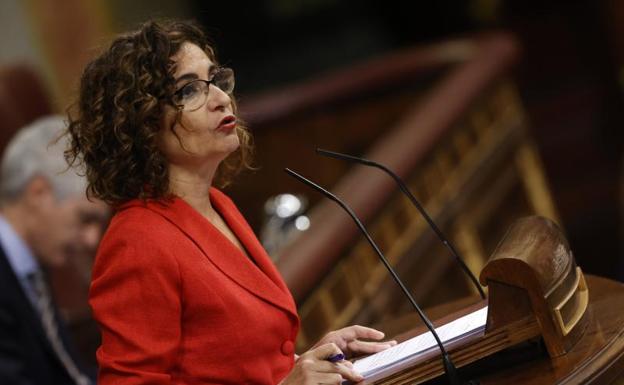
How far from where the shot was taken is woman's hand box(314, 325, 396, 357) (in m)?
1.70

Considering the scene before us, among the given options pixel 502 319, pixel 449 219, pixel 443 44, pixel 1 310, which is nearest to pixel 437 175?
pixel 449 219

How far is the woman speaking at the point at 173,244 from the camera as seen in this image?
1.53 m

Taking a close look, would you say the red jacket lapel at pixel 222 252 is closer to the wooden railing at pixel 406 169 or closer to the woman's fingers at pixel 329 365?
the woman's fingers at pixel 329 365

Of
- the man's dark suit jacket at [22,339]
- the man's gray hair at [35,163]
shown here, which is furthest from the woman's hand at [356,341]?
the man's gray hair at [35,163]

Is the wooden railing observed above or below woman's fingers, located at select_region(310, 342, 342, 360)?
below

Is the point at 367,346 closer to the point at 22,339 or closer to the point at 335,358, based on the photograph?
the point at 335,358

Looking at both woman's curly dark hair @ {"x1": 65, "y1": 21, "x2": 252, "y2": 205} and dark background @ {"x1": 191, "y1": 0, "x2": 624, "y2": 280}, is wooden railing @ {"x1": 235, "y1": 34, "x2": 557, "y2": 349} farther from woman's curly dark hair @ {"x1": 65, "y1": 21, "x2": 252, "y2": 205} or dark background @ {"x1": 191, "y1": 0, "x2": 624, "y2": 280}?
woman's curly dark hair @ {"x1": 65, "y1": 21, "x2": 252, "y2": 205}

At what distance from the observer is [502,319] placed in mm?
1604

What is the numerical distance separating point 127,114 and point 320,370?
1.40ft

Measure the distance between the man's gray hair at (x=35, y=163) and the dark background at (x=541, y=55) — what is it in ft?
8.03

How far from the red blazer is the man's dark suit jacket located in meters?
1.59

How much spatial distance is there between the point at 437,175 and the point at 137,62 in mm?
2866

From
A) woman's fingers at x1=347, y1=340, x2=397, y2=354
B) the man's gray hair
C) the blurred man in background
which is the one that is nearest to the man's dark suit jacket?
the blurred man in background

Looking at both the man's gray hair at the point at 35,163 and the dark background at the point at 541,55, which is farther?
the dark background at the point at 541,55
